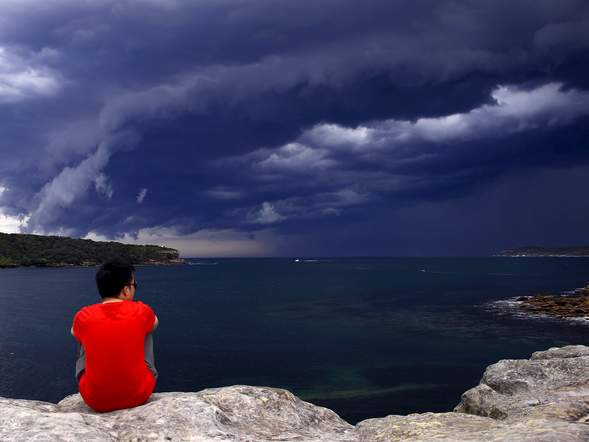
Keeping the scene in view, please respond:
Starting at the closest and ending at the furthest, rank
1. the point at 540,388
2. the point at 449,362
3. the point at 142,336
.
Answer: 1. the point at 142,336
2. the point at 540,388
3. the point at 449,362

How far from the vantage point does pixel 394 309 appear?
82.8m

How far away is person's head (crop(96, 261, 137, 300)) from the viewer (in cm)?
722

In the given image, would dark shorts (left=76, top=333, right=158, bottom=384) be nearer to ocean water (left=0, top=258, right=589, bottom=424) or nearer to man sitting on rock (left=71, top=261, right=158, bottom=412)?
man sitting on rock (left=71, top=261, right=158, bottom=412)

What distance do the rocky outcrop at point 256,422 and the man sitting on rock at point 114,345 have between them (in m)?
0.25

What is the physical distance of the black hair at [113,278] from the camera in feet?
23.7

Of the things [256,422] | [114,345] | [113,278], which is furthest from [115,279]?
[256,422]

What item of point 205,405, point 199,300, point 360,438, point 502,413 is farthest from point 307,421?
point 199,300

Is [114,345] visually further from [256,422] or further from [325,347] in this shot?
[325,347]

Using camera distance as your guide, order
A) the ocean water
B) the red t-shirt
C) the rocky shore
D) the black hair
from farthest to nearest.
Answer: the rocky shore < the ocean water < the black hair < the red t-shirt

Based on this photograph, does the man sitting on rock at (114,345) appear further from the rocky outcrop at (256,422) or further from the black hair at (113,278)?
the rocky outcrop at (256,422)

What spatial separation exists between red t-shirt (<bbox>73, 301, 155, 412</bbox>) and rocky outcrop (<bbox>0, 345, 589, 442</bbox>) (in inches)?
9.9

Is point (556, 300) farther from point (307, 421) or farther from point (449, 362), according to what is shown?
point (307, 421)

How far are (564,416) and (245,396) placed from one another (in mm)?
5297

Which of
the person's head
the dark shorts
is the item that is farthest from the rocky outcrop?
the person's head
